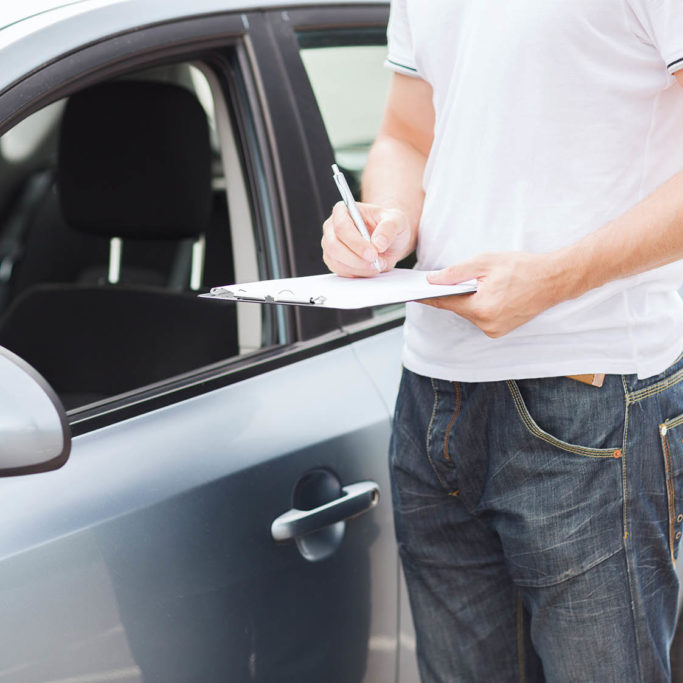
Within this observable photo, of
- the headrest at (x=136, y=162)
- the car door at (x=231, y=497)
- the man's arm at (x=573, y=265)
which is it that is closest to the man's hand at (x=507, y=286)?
the man's arm at (x=573, y=265)

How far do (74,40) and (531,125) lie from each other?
61 cm

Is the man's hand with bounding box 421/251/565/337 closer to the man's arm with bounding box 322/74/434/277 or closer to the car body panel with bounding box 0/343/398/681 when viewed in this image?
the man's arm with bounding box 322/74/434/277

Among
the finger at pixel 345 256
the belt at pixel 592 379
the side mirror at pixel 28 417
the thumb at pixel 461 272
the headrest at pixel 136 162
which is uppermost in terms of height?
the headrest at pixel 136 162

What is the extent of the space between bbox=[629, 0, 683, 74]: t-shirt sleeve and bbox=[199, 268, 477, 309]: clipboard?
31cm

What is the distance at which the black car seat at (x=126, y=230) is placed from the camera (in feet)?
6.04

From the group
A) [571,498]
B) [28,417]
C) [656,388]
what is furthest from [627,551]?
[28,417]

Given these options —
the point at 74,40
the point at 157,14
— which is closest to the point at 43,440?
the point at 74,40

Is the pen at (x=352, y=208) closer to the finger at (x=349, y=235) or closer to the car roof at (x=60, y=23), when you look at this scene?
the finger at (x=349, y=235)

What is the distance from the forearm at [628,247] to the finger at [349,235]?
213 millimetres

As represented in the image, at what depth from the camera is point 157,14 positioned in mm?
1422

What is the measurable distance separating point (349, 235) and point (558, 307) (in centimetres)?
26

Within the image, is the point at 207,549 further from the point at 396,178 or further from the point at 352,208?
the point at 396,178

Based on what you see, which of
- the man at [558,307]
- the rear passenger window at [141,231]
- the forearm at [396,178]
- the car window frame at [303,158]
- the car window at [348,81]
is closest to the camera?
the man at [558,307]

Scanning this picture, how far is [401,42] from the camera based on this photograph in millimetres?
1415
